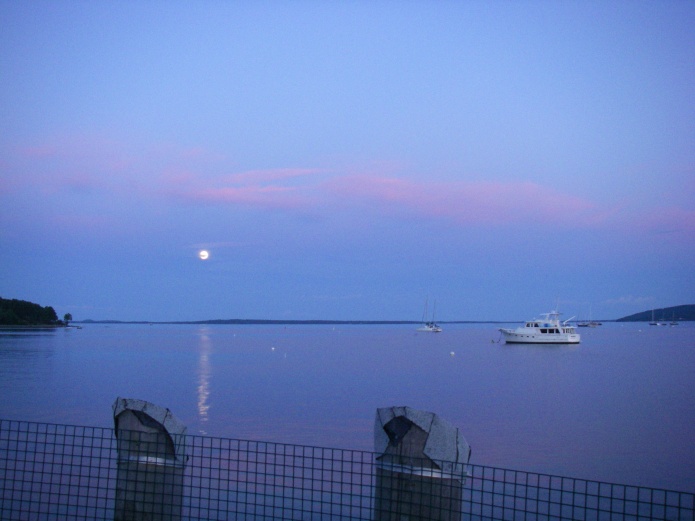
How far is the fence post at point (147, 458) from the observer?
509 centimetres

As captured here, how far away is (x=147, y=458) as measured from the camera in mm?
5078

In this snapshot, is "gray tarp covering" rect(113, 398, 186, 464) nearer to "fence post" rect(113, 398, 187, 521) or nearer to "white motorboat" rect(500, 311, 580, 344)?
"fence post" rect(113, 398, 187, 521)

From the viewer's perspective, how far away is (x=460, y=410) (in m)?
34.0

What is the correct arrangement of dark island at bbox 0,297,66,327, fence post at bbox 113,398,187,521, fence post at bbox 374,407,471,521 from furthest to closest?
dark island at bbox 0,297,66,327
fence post at bbox 113,398,187,521
fence post at bbox 374,407,471,521

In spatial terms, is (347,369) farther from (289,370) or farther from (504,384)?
(504,384)

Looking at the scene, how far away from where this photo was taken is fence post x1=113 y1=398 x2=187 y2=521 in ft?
16.7

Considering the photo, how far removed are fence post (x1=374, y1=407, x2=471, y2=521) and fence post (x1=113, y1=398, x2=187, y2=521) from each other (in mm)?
1639

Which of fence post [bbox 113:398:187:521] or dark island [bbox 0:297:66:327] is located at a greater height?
fence post [bbox 113:398:187:521]

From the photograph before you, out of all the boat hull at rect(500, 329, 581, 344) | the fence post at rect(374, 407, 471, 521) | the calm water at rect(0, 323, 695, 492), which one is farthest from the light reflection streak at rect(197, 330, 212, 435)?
the boat hull at rect(500, 329, 581, 344)

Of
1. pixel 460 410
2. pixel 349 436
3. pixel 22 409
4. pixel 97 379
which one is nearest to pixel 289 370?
pixel 97 379

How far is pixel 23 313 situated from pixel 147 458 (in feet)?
615

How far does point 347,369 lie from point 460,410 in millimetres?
25764

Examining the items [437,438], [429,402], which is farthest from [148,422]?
[429,402]

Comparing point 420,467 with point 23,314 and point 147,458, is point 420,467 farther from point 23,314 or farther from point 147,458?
point 23,314
